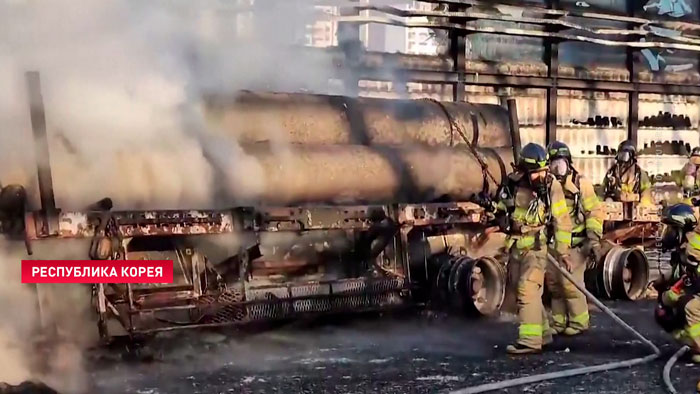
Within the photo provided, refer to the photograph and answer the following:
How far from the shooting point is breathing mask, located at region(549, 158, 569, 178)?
7.81 meters

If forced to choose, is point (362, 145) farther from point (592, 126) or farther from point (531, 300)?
point (592, 126)

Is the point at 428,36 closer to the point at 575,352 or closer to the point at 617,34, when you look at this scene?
the point at 617,34

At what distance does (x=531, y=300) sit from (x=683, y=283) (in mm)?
1106

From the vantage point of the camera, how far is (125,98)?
6.49 meters

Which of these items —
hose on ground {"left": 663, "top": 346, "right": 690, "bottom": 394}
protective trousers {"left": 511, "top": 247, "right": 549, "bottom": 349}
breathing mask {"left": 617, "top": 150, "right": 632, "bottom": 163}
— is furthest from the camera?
breathing mask {"left": 617, "top": 150, "right": 632, "bottom": 163}

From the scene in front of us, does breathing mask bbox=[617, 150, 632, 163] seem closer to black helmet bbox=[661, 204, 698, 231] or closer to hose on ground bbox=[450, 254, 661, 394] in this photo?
hose on ground bbox=[450, 254, 661, 394]

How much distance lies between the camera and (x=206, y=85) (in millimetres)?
7484

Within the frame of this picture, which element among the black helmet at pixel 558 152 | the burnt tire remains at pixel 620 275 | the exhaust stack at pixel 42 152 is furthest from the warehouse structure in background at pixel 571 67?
the exhaust stack at pixel 42 152

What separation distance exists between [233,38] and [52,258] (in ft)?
8.22

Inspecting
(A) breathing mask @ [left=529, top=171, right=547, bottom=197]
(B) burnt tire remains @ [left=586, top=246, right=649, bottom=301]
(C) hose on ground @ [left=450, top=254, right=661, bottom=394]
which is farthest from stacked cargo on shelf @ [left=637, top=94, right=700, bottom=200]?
(A) breathing mask @ [left=529, top=171, right=547, bottom=197]

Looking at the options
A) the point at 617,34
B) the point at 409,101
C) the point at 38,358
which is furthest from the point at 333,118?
the point at 617,34

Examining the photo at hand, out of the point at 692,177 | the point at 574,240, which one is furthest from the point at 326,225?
the point at 692,177

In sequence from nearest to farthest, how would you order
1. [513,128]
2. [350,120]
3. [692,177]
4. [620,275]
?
[350,120]
[620,275]
[513,128]
[692,177]

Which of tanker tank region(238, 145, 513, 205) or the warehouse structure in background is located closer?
tanker tank region(238, 145, 513, 205)
